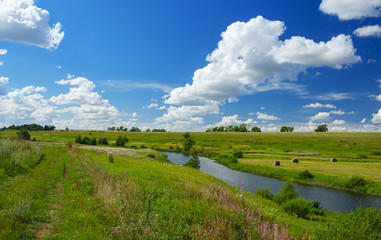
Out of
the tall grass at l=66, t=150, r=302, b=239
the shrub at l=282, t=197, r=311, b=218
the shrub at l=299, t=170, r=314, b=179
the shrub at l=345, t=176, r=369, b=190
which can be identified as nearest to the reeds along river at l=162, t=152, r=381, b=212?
the shrub at l=345, t=176, r=369, b=190

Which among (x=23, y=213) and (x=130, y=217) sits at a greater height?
(x=130, y=217)

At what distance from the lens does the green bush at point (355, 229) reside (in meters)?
8.05

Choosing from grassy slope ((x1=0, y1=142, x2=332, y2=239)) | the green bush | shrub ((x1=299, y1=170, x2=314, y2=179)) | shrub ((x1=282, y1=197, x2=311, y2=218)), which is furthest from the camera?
shrub ((x1=299, y1=170, x2=314, y2=179))

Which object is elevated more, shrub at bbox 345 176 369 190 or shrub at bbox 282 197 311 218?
shrub at bbox 282 197 311 218

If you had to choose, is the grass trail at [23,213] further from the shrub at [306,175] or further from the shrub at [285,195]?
the shrub at [306,175]

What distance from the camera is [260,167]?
45.6 metres

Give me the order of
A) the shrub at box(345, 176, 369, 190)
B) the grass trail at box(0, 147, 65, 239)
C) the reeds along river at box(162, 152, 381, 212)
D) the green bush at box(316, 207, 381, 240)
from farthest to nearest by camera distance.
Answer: the shrub at box(345, 176, 369, 190)
the reeds along river at box(162, 152, 381, 212)
the green bush at box(316, 207, 381, 240)
the grass trail at box(0, 147, 65, 239)

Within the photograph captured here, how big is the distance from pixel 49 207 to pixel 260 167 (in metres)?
41.5

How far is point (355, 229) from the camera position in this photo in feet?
26.9

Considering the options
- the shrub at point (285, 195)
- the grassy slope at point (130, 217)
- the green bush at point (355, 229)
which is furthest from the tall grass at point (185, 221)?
the shrub at point (285, 195)

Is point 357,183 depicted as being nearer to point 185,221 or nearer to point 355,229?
point 355,229

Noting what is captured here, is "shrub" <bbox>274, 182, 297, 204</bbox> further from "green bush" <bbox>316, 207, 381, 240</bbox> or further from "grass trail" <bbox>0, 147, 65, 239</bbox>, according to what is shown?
"grass trail" <bbox>0, 147, 65, 239</bbox>

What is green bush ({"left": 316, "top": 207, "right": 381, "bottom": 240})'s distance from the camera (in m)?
8.05

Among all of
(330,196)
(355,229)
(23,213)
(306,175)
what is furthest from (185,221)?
(306,175)
